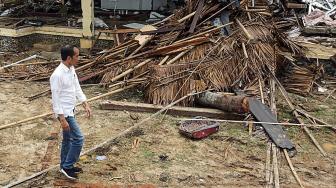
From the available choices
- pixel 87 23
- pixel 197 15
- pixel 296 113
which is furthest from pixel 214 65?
pixel 87 23

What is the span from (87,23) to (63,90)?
6.76 metres

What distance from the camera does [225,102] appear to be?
788cm

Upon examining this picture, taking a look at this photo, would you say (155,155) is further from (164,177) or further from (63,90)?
(63,90)

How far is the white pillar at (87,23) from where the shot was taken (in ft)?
38.1

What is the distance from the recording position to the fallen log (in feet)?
25.0

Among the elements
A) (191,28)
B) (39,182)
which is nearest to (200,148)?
(39,182)

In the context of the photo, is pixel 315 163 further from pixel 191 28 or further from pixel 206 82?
pixel 191 28

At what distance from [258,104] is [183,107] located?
1439 mm

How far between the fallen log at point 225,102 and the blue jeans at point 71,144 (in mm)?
3196

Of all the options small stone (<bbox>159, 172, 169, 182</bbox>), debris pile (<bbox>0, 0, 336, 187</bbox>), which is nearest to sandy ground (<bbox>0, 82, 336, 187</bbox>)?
small stone (<bbox>159, 172, 169, 182</bbox>)

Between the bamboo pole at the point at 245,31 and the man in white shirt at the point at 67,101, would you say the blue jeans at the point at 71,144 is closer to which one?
the man in white shirt at the point at 67,101

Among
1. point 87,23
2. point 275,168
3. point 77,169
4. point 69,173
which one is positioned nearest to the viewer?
point 69,173

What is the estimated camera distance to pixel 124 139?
7.11 meters

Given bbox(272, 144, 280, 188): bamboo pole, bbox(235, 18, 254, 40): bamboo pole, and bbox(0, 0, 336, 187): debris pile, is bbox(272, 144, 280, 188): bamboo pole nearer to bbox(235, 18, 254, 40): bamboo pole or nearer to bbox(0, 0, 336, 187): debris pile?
bbox(0, 0, 336, 187): debris pile
